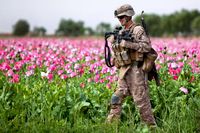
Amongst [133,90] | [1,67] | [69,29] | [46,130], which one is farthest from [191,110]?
[69,29]

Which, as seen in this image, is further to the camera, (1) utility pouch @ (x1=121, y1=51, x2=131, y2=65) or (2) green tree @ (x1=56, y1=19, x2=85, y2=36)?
(2) green tree @ (x1=56, y1=19, x2=85, y2=36)

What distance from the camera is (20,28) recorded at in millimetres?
42656

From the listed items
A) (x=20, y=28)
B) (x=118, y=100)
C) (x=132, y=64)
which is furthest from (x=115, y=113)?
(x=20, y=28)

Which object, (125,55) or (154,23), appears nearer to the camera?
(125,55)

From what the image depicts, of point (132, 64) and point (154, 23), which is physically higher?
point (132, 64)

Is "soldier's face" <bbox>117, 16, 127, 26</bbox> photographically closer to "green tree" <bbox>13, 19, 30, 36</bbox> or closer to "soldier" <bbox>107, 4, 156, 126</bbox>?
"soldier" <bbox>107, 4, 156, 126</bbox>

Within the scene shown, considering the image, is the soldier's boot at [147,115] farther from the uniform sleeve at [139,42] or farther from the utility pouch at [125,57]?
the uniform sleeve at [139,42]

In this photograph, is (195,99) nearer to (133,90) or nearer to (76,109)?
(133,90)

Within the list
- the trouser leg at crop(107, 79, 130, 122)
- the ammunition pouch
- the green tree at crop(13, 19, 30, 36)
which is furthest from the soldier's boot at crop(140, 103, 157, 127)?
the green tree at crop(13, 19, 30, 36)

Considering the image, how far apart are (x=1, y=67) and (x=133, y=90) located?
3264mm

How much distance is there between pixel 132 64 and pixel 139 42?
0.31m

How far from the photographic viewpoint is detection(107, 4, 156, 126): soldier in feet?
19.2

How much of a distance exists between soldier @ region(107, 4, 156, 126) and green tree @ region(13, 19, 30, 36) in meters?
36.0

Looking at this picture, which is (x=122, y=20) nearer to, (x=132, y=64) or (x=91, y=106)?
(x=132, y=64)
